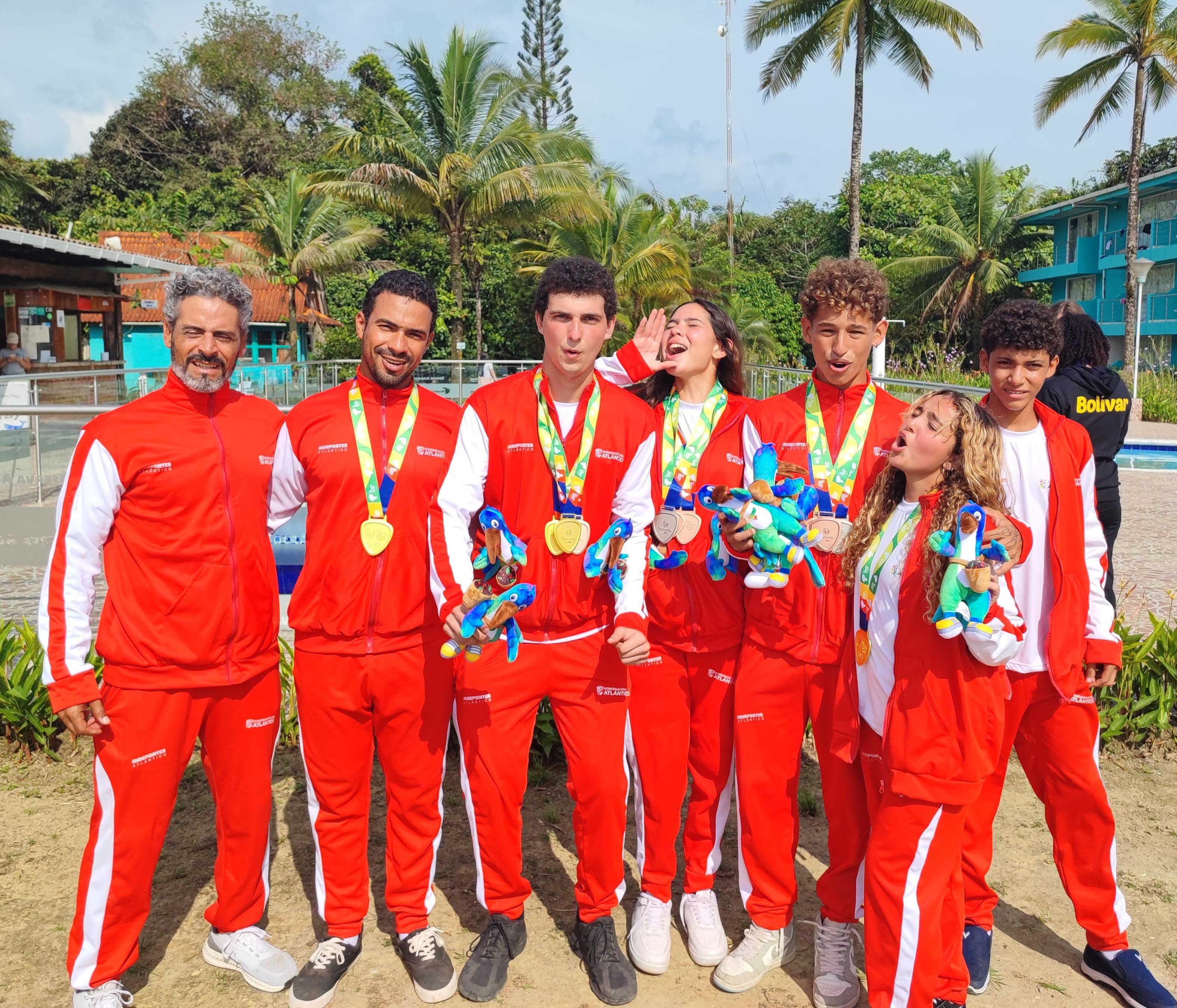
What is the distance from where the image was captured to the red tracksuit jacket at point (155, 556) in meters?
3.11

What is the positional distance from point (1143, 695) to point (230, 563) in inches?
184

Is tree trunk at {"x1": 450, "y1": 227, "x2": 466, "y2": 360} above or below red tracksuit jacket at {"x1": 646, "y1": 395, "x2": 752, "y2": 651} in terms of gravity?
above

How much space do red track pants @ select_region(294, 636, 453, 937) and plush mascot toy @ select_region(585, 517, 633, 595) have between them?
65cm

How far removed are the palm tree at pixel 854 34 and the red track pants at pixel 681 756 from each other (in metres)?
24.5

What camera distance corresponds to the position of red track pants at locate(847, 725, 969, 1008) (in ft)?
9.50

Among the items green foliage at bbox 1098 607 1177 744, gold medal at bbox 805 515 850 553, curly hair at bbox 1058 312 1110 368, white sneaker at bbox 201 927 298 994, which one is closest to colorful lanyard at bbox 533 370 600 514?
gold medal at bbox 805 515 850 553

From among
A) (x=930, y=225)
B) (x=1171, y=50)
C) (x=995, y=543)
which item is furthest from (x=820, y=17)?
(x=995, y=543)

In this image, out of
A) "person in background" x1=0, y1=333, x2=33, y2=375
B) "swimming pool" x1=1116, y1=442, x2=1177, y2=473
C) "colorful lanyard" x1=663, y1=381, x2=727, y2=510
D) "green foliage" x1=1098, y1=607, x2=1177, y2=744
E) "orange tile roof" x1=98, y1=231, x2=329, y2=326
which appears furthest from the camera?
"orange tile roof" x1=98, y1=231, x2=329, y2=326

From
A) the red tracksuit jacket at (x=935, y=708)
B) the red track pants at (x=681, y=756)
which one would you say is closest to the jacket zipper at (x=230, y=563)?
the red track pants at (x=681, y=756)

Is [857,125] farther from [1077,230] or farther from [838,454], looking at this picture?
[838,454]

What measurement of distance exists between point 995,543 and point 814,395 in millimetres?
1012

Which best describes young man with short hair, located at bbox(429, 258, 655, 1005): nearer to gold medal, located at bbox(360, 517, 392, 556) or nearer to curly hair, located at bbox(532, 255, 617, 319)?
curly hair, located at bbox(532, 255, 617, 319)

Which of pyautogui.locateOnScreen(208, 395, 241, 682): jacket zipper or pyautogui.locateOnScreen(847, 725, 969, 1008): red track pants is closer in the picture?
pyautogui.locateOnScreen(847, 725, 969, 1008): red track pants

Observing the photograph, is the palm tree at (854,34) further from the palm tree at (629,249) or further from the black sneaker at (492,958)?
the black sneaker at (492,958)
